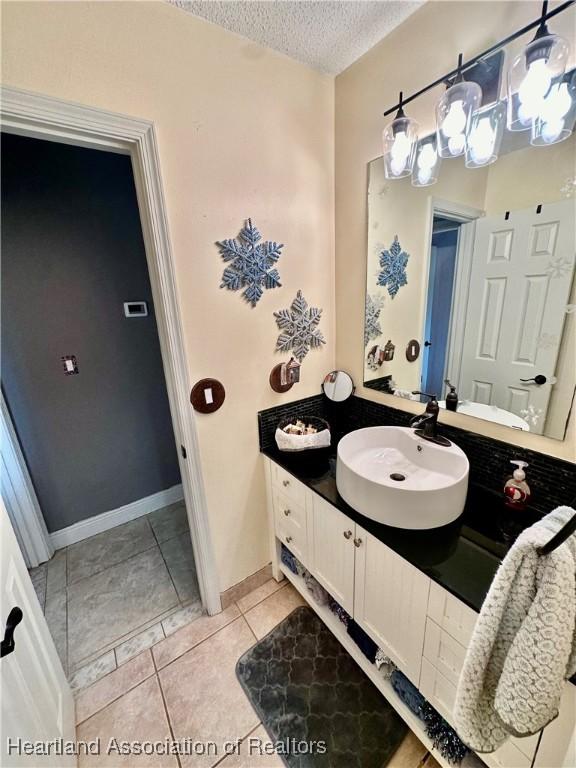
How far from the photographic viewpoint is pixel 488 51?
93 cm

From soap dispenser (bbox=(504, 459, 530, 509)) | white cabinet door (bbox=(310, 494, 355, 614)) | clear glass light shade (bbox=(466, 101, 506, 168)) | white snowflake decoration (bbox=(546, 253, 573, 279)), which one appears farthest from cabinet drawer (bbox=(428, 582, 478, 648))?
clear glass light shade (bbox=(466, 101, 506, 168))

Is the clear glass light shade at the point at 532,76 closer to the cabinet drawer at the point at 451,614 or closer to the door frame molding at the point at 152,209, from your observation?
the door frame molding at the point at 152,209

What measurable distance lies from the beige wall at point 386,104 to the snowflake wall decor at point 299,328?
16 cm

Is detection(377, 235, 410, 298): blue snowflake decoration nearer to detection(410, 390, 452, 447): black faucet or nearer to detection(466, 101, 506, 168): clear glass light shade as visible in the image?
detection(466, 101, 506, 168): clear glass light shade

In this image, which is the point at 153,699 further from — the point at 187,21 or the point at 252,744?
the point at 187,21

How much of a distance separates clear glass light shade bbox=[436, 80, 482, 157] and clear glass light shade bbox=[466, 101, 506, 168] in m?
0.02

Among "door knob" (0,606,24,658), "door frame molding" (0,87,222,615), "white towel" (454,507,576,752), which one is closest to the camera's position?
"white towel" (454,507,576,752)

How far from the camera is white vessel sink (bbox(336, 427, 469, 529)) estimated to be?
0.96m

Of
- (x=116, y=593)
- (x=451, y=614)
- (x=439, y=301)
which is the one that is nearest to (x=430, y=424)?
(x=439, y=301)

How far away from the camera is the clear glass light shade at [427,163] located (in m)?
1.14

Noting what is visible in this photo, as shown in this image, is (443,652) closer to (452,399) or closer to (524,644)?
(524,644)

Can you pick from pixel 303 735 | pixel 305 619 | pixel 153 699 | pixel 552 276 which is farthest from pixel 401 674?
pixel 552 276

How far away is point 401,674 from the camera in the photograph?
44.4 inches

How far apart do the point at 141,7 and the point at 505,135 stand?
1.21m
